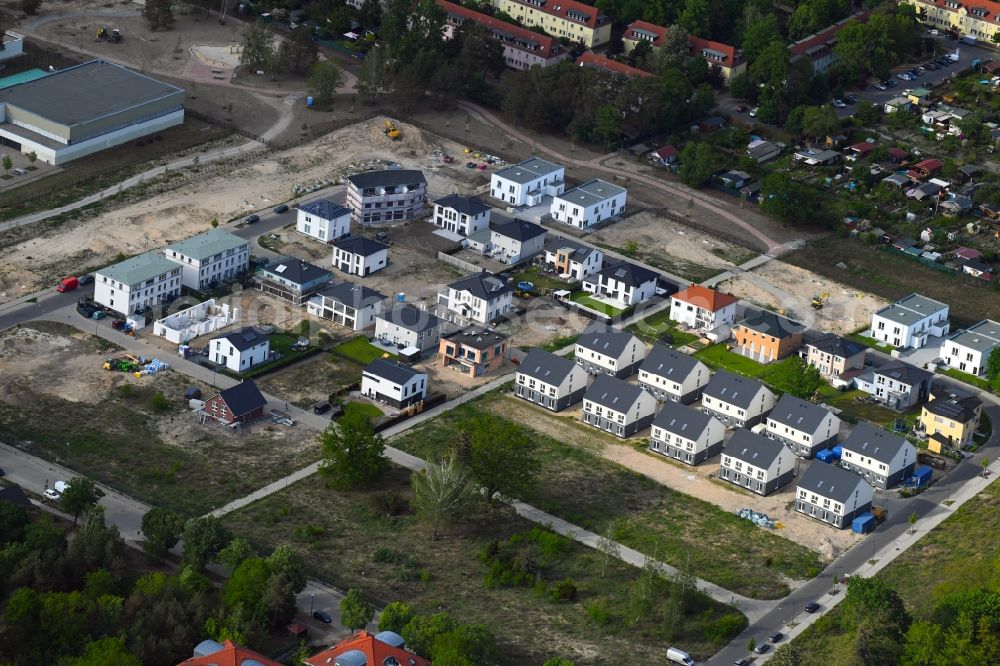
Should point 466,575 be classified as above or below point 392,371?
below

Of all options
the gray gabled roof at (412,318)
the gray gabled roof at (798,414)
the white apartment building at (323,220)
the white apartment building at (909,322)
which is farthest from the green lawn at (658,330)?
the white apartment building at (323,220)

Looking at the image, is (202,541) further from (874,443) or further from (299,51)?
(299,51)

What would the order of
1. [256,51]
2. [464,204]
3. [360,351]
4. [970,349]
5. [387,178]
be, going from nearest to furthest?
[360,351], [970,349], [464,204], [387,178], [256,51]

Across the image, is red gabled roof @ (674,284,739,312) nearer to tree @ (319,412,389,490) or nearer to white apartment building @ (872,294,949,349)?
white apartment building @ (872,294,949,349)

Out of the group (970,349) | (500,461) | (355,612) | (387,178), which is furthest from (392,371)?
(970,349)

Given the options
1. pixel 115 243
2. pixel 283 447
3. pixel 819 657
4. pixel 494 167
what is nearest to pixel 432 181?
pixel 494 167

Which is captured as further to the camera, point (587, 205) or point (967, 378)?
point (587, 205)

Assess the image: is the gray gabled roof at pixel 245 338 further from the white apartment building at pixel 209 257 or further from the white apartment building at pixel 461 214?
the white apartment building at pixel 461 214
